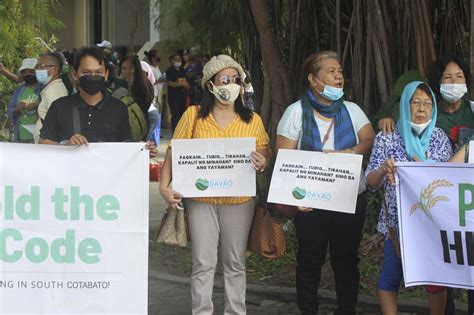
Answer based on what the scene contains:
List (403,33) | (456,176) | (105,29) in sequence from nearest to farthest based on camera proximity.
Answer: (456,176), (403,33), (105,29)

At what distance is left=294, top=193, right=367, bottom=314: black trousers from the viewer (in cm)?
657

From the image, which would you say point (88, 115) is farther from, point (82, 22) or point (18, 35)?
point (82, 22)

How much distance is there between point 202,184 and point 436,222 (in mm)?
1456

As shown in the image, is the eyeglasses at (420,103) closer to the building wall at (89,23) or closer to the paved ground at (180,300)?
the paved ground at (180,300)

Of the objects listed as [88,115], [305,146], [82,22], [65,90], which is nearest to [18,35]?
[65,90]

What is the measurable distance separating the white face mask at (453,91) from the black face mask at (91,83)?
2.14m

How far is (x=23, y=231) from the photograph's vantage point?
6.14 m

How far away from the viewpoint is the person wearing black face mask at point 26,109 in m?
9.93

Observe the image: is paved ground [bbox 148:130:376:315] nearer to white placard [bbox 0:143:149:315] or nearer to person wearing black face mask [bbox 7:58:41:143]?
white placard [bbox 0:143:149:315]

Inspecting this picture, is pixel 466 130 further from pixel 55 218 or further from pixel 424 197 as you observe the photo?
pixel 55 218

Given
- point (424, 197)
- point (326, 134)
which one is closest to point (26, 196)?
point (326, 134)

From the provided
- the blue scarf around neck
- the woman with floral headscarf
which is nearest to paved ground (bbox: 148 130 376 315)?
the woman with floral headscarf

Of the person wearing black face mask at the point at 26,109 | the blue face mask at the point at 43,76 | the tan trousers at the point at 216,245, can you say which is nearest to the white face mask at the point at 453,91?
the tan trousers at the point at 216,245

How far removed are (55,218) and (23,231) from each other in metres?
0.20
